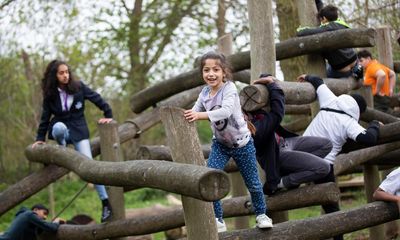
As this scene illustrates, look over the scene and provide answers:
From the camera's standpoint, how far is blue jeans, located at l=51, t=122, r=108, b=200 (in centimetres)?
763

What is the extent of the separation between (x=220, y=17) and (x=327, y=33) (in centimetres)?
963

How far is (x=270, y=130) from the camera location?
548 cm

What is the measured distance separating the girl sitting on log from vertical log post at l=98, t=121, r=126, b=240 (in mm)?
2707

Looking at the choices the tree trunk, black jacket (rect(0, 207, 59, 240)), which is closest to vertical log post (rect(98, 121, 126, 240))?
black jacket (rect(0, 207, 59, 240))

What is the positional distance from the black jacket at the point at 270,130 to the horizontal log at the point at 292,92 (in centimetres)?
7

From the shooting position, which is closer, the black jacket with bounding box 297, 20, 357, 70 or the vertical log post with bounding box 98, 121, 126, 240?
the black jacket with bounding box 297, 20, 357, 70

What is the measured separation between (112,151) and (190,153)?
3.28 meters

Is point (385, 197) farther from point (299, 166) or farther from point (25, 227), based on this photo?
point (25, 227)

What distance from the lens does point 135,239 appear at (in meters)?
11.6

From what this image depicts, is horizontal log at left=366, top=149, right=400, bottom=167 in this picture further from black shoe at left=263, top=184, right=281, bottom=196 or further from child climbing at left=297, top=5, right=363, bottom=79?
black shoe at left=263, top=184, right=281, bottom=196

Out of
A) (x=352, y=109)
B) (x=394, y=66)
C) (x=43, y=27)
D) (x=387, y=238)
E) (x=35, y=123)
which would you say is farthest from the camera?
(x=35, y=123)

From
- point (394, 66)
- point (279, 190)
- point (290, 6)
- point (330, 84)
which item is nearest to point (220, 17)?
point (290, 6)

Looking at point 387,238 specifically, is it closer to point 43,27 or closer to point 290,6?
point 290,6

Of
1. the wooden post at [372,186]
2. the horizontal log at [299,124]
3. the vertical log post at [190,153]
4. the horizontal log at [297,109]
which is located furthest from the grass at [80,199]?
the vertical log post at [190,153]
